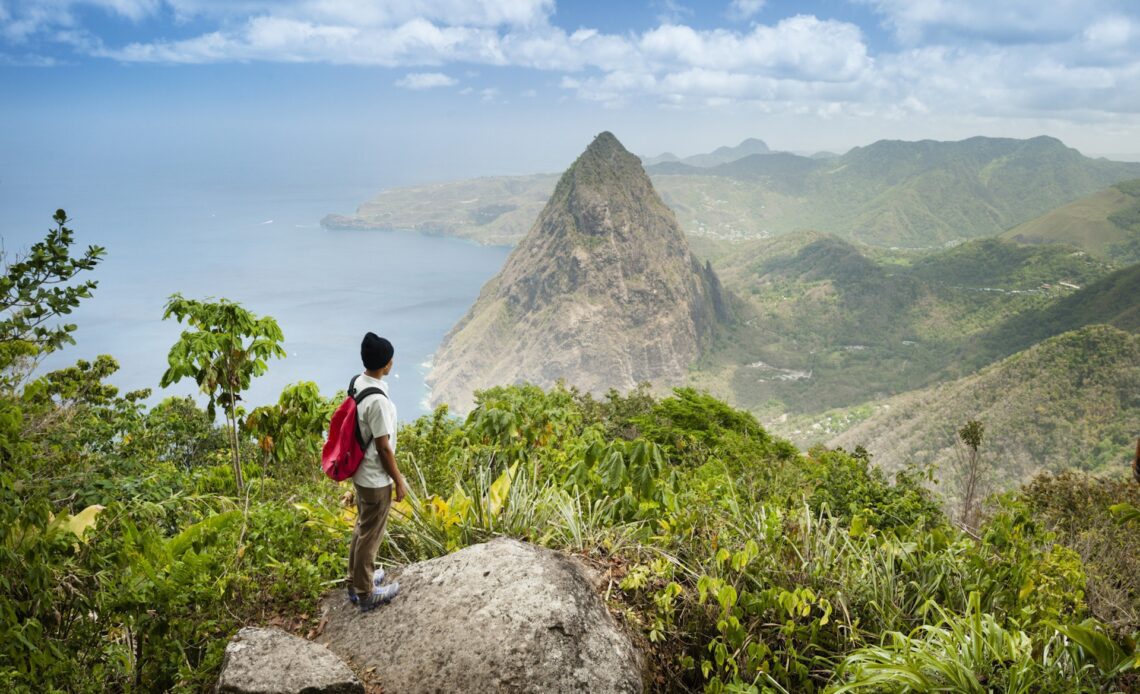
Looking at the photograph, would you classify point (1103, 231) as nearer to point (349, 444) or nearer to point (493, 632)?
point (493, 632)

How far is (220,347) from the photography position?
514 cm

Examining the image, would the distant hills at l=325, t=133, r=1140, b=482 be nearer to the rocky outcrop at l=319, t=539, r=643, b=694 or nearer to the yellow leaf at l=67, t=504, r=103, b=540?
the rocky outcrop at l=319, t=539, r=643, b=694

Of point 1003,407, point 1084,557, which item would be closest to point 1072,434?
point 1003,407

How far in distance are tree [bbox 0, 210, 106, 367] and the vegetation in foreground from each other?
0.05 ft

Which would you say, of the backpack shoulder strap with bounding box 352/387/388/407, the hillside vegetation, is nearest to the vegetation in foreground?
the backpack shoulder strap with bounding box 352/387/388/407

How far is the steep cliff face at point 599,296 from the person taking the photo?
150 meters

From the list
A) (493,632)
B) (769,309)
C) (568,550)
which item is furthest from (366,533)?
(769,309)

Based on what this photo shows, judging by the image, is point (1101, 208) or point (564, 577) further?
point (1101, 208)

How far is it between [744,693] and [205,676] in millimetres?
2679

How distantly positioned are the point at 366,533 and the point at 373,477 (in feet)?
1.23

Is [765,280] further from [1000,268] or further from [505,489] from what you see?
[505,489]

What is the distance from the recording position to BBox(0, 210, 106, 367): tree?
Result: 3162 millimetres

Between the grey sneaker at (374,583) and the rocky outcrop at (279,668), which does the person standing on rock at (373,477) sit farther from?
the rocky outcrop at (279,668)

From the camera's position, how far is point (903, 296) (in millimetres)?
156500
